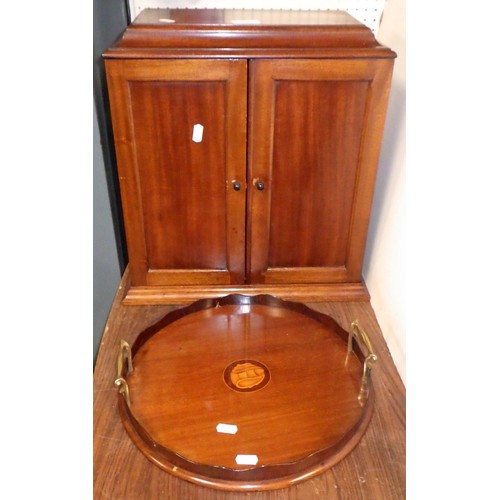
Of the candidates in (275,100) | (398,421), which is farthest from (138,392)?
(275,100)

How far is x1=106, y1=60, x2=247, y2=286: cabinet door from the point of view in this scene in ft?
3.57

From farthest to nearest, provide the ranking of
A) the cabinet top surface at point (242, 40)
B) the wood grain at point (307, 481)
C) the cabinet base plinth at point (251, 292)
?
the cabinet base plinth at point (251, 292), the cabinet top surface at point (242, 40), the wood grain at point (307, 481)

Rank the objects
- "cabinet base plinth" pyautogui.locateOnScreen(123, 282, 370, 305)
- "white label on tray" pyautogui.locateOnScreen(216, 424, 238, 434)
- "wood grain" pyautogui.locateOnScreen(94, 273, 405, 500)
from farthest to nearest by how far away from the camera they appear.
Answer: "cabinet base plinth" pyautogui.locateOnScreen(123, 282, 370, 305), "white label on tray" pyautogui.locateOnScreen(216, 424, 238, 434), "wood grain" pyautogui.locateOnScreen(94, 273, 405, 500)

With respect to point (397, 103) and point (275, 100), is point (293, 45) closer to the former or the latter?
point (275, 100)

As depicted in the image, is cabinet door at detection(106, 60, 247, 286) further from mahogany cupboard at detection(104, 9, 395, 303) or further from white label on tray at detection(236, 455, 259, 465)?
white label on tray at detection(236, 455, 259, 465)

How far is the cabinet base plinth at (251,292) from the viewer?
1316 millimetres

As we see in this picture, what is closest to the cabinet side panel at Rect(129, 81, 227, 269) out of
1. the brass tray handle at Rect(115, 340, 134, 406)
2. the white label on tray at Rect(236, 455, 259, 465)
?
the brass tray handle at Rect(115, 340, 134, 406)

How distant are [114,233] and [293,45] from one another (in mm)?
655

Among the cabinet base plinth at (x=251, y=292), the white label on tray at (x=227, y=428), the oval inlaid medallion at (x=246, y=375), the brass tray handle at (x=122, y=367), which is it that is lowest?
the cabinet base plinth at (x=251, y=292)

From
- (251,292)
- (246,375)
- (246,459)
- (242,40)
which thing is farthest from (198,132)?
(246,459)

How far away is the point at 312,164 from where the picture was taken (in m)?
1.20

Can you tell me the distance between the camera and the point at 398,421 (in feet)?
3.24

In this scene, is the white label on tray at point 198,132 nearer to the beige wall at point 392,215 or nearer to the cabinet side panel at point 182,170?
the cabinet side panel at point 182,170

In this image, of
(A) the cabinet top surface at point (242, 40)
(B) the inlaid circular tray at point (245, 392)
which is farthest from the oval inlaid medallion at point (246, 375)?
(A) the cabinet top surface at point (242, 40)
